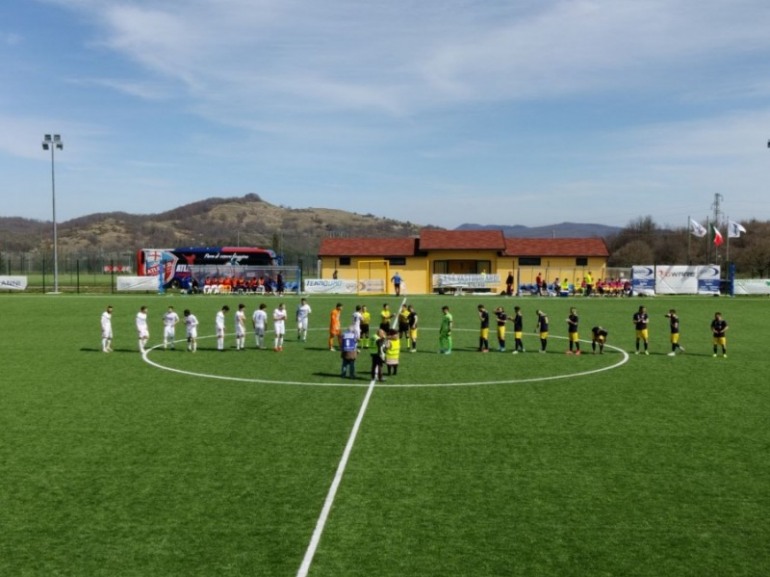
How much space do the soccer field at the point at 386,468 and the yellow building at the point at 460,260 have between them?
137 ft

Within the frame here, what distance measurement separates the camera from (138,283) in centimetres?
6681

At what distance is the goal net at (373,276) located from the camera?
66.0 m

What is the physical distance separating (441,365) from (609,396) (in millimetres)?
6979

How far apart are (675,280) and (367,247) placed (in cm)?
3011

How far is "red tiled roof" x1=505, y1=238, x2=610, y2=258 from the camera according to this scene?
67875 millimetres

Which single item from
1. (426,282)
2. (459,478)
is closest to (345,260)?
(426,282)

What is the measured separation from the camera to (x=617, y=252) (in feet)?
403

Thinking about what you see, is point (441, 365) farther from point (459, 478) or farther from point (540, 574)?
point (540, 574)

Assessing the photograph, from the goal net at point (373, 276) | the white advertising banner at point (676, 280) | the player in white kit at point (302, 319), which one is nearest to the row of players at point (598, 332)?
the player in white kit at point (302, 319)

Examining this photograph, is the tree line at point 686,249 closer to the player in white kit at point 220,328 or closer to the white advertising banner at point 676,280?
the white advertising banner at point 676,280

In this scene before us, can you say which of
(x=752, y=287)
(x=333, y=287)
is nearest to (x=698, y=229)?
(x=752, y=287)

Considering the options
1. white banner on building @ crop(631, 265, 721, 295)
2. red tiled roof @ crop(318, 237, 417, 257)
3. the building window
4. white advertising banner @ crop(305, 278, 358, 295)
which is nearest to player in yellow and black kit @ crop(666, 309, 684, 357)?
white banner on building @ crop(631, 265, 721, 295)

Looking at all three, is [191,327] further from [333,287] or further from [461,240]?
[461,240]

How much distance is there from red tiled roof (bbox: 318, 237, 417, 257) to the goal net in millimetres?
1144
